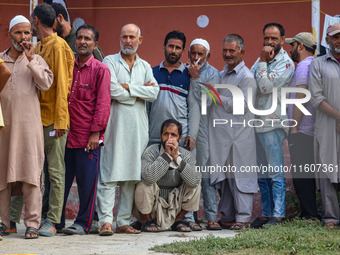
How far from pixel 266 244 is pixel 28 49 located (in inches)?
108

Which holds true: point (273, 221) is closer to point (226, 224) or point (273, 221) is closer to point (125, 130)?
point (226, 224)

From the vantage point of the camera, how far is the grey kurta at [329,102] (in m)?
6.92

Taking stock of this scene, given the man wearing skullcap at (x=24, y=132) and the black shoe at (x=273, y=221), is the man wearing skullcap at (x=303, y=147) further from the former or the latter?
the man wearing skullcap at (x=24, y=132)

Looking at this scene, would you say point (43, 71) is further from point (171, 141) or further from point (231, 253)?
point (231, 253)

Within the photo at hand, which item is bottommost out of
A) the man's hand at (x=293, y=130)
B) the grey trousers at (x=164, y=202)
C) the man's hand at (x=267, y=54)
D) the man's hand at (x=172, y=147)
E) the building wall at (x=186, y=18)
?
the grey trousers at (x=164, y=202)

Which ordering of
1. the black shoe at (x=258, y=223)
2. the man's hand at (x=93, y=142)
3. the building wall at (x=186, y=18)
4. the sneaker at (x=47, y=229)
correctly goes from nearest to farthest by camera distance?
the sneaker at (x=47, y=229), the man's hand at (x=93, y=142), the black shoe at (x=258, y=223), the building wall at (x=186, y=18)

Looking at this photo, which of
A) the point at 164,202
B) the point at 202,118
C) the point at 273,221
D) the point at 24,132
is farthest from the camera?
the point at 202,118

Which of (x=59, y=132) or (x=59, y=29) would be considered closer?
(x=59, y=132)

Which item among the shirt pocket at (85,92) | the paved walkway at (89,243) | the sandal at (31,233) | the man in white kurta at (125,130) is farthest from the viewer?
the man in white kurta at (125,130)

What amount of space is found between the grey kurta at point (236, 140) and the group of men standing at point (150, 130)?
0.01 metres

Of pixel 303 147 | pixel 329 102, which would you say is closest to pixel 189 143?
pixel 303 147

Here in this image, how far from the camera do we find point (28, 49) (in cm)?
605

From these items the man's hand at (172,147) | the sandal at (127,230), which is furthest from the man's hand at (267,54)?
the sandal at (127,230)

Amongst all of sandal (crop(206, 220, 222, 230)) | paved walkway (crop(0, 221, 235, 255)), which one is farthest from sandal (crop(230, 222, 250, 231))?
paved walkway (crop(0, 221, 235, 255))
